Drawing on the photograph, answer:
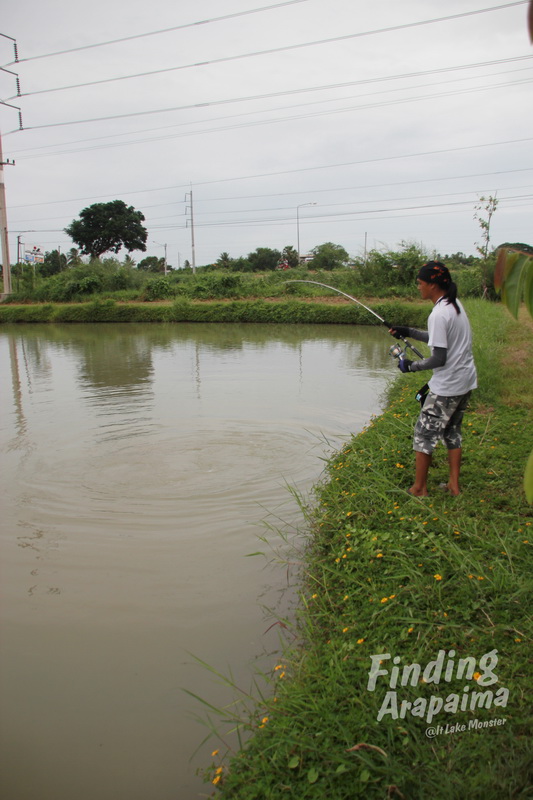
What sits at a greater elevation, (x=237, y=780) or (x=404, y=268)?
(x=404, y=268)

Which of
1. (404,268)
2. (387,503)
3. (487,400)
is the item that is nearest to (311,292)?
(404,268)

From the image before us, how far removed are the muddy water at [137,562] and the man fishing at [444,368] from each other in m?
1.35

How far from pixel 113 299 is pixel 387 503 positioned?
1035 inches

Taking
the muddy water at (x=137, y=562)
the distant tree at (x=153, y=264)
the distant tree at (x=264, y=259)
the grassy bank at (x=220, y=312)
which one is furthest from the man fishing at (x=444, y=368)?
the distant tree at (x=153, y=264)

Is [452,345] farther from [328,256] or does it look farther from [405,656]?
[328,256]

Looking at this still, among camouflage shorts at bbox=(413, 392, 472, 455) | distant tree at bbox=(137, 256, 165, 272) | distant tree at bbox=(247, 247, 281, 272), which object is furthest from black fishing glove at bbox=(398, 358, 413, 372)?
distant tree at bbox=(137, 256, 165, 272)

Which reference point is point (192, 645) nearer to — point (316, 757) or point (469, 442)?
point (316, 757)

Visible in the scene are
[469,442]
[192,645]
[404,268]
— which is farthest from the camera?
[404,268]

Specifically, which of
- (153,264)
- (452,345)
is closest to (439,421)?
(452,345)

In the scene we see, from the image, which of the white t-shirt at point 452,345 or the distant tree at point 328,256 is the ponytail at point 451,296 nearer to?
the white t-shirt at point 452,345

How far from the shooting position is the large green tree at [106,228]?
5122 cm

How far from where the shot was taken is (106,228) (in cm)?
5147

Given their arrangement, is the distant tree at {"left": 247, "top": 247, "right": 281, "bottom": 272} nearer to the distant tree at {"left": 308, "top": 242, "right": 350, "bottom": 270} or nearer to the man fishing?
the distant tree at {"left": 308, "top": 242, "right": 350, "bottom": 270}

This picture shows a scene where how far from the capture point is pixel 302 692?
2311 mm
